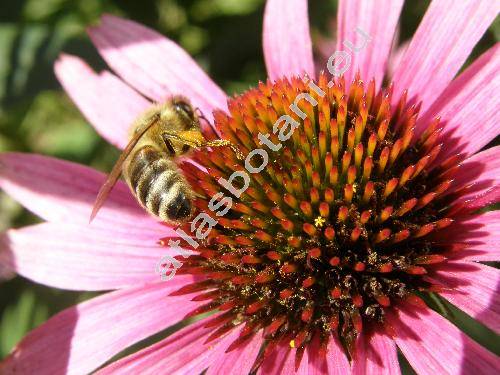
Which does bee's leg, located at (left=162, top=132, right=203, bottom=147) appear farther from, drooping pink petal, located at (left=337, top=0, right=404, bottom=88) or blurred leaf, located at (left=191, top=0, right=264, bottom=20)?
blurred leaf, located at (left=191, top=0, right=264, bottom=20)

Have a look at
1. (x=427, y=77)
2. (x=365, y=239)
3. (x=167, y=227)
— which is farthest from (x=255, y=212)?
(x=427, y=77)

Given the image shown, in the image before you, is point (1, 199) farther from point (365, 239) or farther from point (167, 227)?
point (365, 239)

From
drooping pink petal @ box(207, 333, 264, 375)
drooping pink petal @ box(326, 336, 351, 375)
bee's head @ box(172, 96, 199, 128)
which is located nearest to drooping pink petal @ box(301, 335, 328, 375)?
drooping pink petal @ box(326, 336, 351, 375)

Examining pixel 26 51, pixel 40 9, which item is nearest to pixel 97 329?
pixel 26 51

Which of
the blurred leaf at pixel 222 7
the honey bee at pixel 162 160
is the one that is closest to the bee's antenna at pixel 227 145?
A: the honey bee at pixel 162 160

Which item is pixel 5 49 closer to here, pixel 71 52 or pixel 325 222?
pixel 71 52

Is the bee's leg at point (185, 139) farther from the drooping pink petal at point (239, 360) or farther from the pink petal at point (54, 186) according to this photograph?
the drooping pink petal at point (239, 360)
